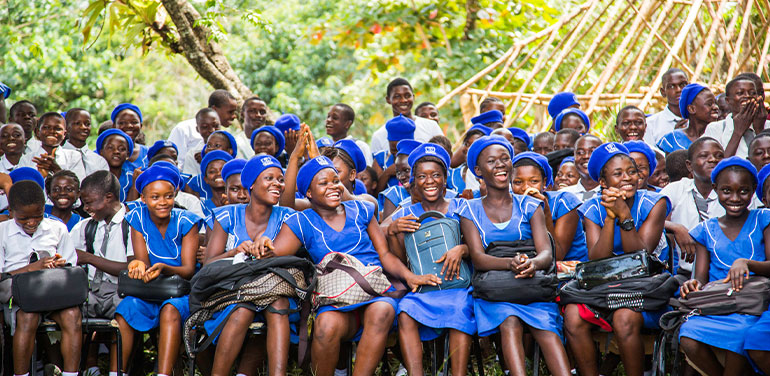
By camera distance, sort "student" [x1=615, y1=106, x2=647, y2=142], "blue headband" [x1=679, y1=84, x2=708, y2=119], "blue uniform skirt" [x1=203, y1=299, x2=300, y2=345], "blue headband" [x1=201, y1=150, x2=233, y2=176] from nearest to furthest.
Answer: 1. "blue uniform skirt" [x1=203, y1=299, x2=300, y2=345]
2. "blue headband" [x1=201, y1=150, x2=233, y2=176]
3. "blue headband" [x1=679, y1=84, x2=708, y2=119]
4. "student" [x1=615, y1=106, x2=647, y2=142]

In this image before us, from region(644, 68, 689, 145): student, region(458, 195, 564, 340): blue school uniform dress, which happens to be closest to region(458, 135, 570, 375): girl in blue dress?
region(458, 195, 564, 340): blue school uniform dress

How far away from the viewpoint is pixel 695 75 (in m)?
8.05

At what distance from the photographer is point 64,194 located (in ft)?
18.9

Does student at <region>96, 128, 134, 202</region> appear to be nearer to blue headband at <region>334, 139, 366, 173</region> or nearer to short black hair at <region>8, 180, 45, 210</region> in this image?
short black hair at <region>8, 180, 45, 210</region>

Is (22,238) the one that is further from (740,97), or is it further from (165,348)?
(740,97)

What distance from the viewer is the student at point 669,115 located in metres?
7.28

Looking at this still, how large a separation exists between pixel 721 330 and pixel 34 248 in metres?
4.25

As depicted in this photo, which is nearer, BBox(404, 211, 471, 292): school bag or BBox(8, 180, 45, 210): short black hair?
BBox(404, 211, 471, 292): school bag

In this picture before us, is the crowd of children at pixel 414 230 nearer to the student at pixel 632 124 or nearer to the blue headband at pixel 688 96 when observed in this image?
the blue headband at pixel 688 96

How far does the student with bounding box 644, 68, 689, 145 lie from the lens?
728cm

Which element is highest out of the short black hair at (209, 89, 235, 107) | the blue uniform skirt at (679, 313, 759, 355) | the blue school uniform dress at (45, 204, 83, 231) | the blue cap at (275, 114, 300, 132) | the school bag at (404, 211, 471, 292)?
the short black hair at (209, 89, 235, 107)

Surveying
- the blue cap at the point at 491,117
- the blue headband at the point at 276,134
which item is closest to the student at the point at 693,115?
the blue cap at the point at 491,117

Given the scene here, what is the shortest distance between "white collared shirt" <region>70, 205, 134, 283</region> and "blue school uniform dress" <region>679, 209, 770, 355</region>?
3.57m

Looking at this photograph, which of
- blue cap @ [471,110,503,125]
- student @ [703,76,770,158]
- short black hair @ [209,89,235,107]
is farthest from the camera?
short black hair @ [209,89,235,107]
